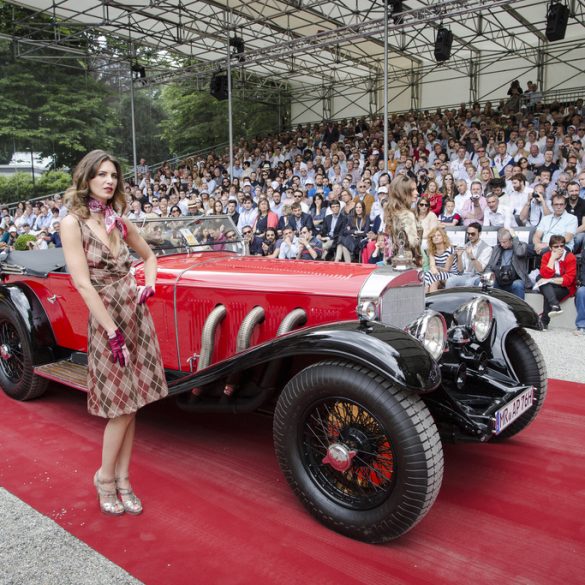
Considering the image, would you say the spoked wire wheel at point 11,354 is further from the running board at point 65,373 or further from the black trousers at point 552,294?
the black trousers at point 552,294

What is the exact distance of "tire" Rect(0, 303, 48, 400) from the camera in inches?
162

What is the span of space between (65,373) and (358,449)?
2329mm

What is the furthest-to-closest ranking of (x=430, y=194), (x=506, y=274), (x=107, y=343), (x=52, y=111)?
1. (x=52, y=111)
2. (x=430, y=194)
3. (x=506, y=274)
4. (x=107, y=343)

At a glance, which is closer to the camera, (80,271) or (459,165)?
(80,271)

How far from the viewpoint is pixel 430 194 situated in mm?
9867

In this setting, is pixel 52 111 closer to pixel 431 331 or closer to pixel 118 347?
pixel 118 347

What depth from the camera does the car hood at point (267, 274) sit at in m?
2.96

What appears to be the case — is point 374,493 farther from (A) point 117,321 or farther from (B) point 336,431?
(A) point 117,321

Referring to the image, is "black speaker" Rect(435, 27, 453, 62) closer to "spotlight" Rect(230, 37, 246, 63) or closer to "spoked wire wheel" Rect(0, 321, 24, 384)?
"spotlight" Rect(230, 37, 246, 63)

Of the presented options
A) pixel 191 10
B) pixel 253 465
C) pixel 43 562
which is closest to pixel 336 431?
pixel 253 465

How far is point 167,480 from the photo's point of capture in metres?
2.98

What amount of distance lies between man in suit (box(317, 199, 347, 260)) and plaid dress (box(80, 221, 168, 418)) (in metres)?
6.89

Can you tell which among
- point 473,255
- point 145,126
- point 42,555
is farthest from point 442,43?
point 145,126

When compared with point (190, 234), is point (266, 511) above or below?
below
